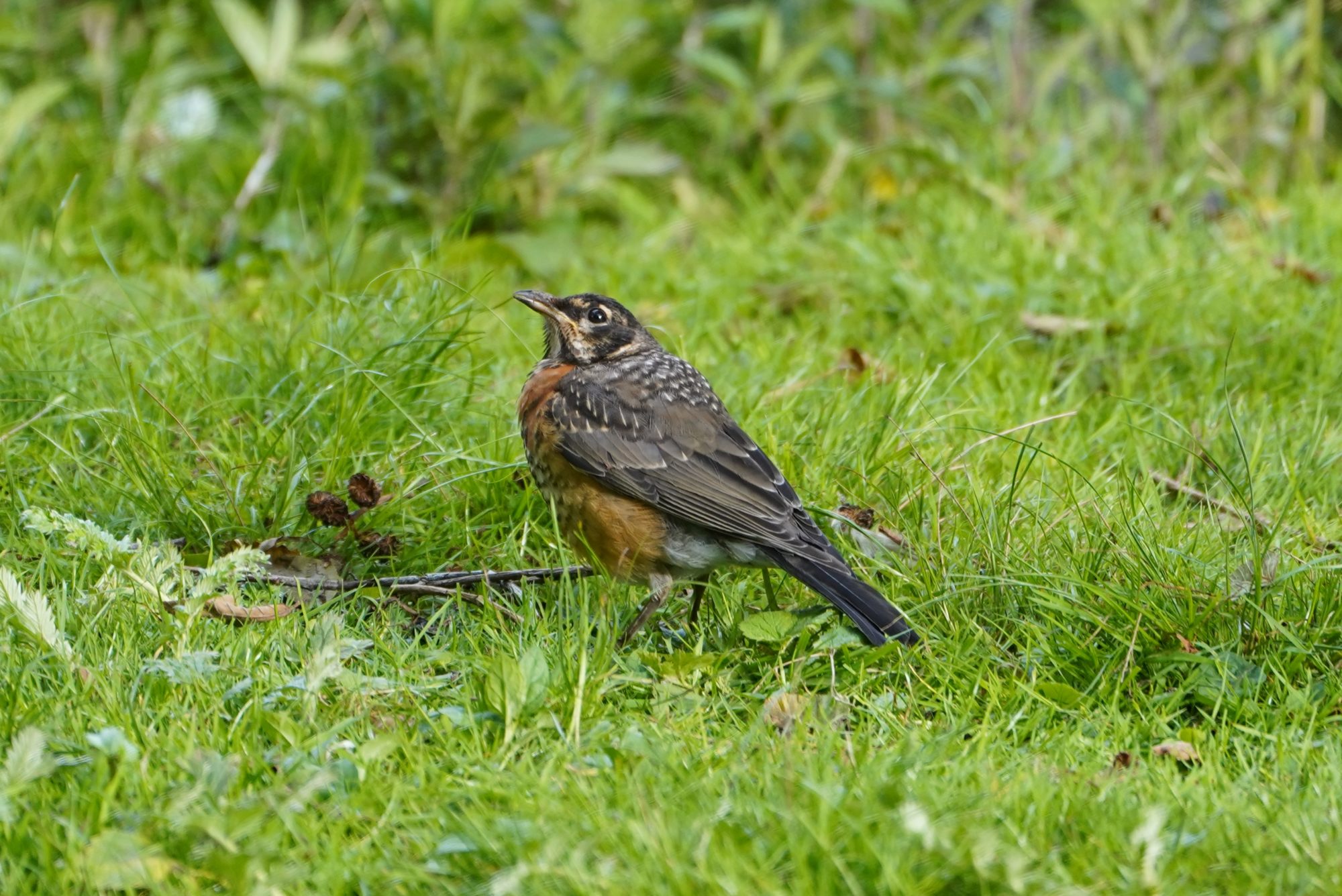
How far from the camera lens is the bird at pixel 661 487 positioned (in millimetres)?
4391

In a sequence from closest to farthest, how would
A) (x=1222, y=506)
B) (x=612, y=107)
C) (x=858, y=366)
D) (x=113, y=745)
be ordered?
1. (x=113, y=745)
2. (x=1222, y=506)
3. (x=858, y=366)
4. (x=612, y=107)

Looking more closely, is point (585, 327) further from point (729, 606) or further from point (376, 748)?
point (376, 748)

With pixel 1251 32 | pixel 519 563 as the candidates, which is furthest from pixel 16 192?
pixel 1251 32

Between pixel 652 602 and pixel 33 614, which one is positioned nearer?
pixel 33 614

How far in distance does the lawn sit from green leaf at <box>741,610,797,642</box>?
0.02 meters

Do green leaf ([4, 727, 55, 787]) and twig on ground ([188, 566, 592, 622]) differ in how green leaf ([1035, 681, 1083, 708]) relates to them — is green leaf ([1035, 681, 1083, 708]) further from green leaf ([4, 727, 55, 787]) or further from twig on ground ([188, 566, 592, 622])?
green leaf ([4, 727, 55, 787])

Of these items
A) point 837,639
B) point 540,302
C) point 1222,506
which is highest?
point 540,302

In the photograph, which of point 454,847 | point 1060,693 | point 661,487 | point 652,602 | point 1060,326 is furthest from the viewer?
point 1060,326

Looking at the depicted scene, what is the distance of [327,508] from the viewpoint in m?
4.66

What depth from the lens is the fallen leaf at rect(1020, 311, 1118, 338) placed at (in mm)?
6367

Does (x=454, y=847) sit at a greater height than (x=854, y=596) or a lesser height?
greater

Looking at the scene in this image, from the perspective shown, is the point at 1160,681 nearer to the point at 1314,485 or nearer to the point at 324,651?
the point at 1314,485

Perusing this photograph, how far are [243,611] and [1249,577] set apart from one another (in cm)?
278

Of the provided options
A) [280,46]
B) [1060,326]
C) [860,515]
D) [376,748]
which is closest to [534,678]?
[376,748]
